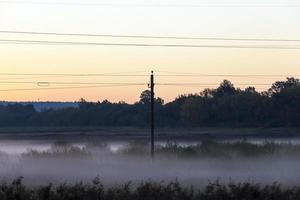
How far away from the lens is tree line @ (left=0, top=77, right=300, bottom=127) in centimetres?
9731

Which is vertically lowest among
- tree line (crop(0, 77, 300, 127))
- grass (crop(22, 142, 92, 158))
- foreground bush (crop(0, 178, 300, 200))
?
foreground bush (crop(0, 178, 300, 200))

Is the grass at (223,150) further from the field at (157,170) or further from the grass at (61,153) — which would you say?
the grass at (61,153)

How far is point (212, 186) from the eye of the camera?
16.3m

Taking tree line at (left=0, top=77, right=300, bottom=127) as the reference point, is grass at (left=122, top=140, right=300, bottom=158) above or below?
below

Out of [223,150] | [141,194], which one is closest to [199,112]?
[223,150]

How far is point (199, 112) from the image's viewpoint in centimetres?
9906

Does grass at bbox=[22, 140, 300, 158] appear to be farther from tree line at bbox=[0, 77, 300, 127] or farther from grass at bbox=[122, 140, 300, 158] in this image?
tree line at bbox=[0, 77, 300, 127]

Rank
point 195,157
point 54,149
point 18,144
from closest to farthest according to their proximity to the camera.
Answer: point 195,157 → point 54,149 → point 18,144

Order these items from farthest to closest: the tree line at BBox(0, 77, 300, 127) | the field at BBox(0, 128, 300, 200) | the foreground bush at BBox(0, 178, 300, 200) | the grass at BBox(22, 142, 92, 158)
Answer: the tree line at BBox(0, 77, 300, 127) → the grass at BBox(22, 142, 92, 158) → the field at BBox(0, 128, 300, 200) → the foreground bush at BBox(0, 178, 300, 200)

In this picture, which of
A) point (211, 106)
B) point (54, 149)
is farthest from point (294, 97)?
point (54, 149)

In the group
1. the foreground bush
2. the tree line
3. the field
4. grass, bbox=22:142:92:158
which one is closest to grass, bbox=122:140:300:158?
the field

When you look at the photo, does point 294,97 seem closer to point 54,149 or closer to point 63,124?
point 63,124

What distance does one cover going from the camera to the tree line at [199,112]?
319ft

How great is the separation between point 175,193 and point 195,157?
2899 centimetres
